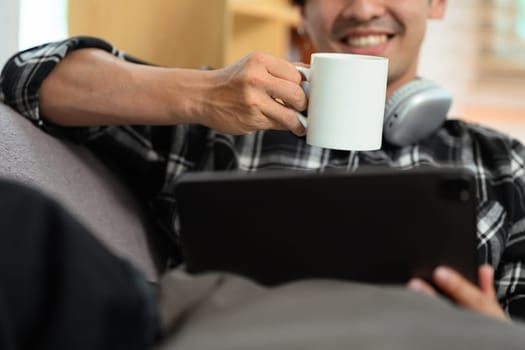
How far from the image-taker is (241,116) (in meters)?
1.13

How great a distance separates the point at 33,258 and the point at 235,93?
543mm

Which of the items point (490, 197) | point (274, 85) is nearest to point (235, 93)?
point (274, 85)

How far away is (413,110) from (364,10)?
0.23 meters

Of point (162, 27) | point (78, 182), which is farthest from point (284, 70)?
point (162, 27)

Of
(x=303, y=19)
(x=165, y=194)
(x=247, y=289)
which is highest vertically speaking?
(x=303, y=19)

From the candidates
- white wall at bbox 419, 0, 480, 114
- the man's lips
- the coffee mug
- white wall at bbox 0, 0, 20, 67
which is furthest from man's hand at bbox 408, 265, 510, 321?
white wall at bbox 419, 0, 480, 114

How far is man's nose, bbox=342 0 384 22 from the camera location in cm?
148

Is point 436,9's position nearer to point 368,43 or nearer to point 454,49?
point 368,43

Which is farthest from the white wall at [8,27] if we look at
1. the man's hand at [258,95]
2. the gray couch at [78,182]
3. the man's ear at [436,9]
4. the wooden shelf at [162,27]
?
the man's ear at [436,9]

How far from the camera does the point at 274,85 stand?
1.08m

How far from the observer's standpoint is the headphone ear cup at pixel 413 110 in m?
A: 1.35

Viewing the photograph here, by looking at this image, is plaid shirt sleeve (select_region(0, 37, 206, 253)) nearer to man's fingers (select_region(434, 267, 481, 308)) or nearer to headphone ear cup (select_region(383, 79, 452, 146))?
headphone ear cup (select_region(383, 79, 452, 146))

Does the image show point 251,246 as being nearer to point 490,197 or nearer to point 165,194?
point 165,194

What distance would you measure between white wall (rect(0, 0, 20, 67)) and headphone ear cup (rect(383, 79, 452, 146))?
2.02 feet
